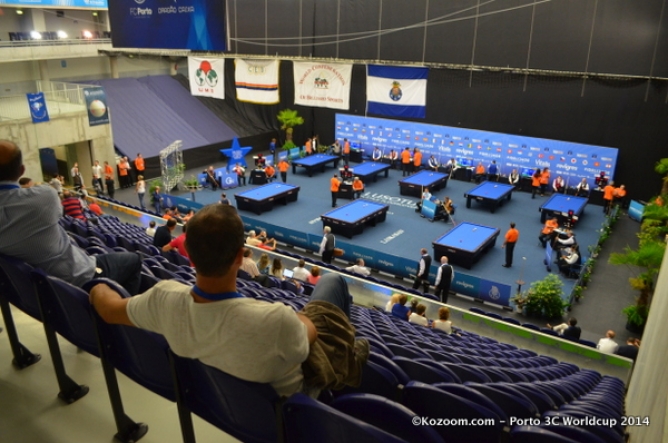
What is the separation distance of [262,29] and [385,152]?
32.4 ft

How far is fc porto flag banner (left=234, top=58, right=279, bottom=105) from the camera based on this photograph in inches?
766

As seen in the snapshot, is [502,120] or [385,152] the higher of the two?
[502,120]

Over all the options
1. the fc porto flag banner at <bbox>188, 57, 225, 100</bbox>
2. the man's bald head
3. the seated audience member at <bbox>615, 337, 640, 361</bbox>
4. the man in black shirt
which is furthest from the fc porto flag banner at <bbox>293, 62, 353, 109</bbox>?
the man's bald head

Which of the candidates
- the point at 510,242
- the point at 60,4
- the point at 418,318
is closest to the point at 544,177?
the point at 510,242

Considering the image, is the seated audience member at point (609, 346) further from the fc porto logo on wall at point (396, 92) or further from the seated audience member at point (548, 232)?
the fc porto logo on wall at point (396, 92)

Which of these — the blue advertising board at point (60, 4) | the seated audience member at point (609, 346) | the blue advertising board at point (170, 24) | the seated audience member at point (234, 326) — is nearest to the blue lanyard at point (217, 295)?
the seated audience member at point (234, 326)

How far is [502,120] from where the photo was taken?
79.0ft

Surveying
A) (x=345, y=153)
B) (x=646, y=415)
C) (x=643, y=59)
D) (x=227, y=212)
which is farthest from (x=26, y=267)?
(x=345, y=153)

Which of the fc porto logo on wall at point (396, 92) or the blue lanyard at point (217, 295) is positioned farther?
the fc porto logo on wall at point (396, 92)

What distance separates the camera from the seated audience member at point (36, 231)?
10.6 feet

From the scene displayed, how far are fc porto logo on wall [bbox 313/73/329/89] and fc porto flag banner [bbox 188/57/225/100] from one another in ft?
11.8

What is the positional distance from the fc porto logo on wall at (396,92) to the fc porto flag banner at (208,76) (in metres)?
6.55

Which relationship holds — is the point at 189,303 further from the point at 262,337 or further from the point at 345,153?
the point at 345,153

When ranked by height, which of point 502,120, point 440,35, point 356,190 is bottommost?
point 356,190
